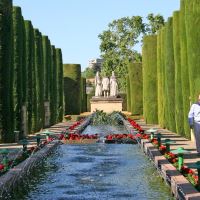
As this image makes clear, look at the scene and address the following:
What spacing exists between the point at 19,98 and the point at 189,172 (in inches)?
563

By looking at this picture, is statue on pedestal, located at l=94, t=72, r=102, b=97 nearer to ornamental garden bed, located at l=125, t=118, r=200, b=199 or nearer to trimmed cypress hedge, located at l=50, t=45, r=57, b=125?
trimmed cypress hedge, located at l=50, t=45, r=57, b=125

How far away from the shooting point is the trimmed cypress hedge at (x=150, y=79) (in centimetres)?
3172

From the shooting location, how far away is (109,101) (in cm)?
4862

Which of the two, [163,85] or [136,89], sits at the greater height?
[136,89]

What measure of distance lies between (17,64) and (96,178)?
13.5 meters

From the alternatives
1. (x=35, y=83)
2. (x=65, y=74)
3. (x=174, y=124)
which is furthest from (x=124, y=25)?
(x=174, y=124)

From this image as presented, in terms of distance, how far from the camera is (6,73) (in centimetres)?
2038

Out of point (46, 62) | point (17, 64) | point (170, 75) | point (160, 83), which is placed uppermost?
point (46, 62)

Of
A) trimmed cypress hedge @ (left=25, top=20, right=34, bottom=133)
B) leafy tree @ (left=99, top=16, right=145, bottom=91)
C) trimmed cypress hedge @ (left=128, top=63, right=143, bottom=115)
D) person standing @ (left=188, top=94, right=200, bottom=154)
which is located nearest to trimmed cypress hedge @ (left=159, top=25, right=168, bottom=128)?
trimmed cypress hedge @ (left=25, top=20, right=34, bottom=133)

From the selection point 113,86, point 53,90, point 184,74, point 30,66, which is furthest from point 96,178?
point 113,86

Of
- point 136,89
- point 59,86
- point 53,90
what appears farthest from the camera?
point 136,89

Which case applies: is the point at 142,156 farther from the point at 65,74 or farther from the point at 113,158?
the point at 65,74

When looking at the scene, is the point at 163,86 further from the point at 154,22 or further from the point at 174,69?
the point at 154,22

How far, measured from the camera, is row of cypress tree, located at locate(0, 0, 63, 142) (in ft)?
66.5
